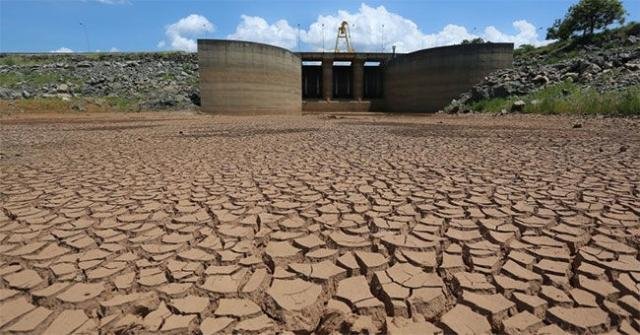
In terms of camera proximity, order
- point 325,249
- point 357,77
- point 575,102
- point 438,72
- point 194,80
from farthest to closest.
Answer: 1. point 357,77
2. point 438,72
3. point 194,80
4. point 575,102
5. point 325,249

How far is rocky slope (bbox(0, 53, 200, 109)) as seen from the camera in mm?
18391

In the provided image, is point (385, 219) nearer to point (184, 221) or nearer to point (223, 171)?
point (184, 221)

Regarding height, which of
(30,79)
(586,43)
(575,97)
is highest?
(586,43)

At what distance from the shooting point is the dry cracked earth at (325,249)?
149 cm

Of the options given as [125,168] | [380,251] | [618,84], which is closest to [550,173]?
[380,251]

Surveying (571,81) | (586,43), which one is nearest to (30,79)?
(571,81)

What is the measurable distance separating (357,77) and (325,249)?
25.2 metres

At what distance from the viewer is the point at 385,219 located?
2.54 meters

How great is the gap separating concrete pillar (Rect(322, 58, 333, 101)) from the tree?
14817 millimetres

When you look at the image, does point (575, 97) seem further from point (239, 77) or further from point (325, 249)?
point (239, 77)

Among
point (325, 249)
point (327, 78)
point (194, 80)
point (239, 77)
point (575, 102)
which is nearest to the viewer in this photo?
point (325, 249)

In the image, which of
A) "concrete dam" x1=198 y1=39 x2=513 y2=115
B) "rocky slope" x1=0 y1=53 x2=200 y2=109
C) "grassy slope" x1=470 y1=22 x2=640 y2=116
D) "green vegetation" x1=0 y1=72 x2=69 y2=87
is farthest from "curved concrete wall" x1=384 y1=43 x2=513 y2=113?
"green vegetation" x1=0 y1=72 x2=69 y2=87

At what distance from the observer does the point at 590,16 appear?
69.3 ft

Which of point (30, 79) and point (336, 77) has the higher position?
point (336, 77)
